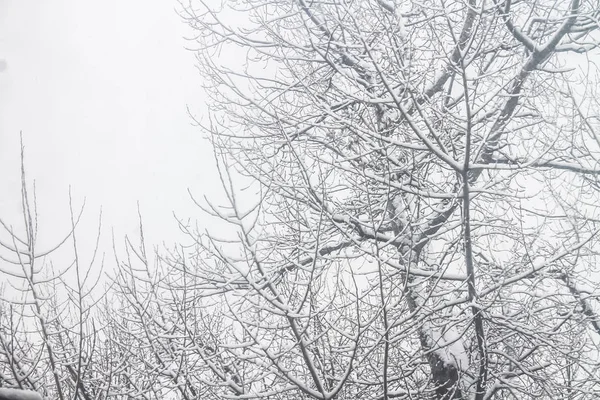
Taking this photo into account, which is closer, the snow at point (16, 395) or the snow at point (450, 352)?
the snow at point (16, 395)

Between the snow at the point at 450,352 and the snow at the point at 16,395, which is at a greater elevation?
the snow at the point at 450,352

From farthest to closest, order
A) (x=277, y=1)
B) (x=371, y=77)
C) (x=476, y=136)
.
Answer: (x=277, y=1) < (x=371, y=77) < (x=476, y=136)

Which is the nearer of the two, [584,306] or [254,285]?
[254,285]

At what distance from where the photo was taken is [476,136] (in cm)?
498

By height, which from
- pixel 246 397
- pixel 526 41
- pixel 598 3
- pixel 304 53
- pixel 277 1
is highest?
pixel 277 1

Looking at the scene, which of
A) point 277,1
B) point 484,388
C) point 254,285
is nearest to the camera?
point 254,285

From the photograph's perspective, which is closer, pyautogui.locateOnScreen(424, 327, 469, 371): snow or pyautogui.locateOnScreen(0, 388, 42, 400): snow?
pyautogui.locateOnScreen(0, 388, 42, 400): snow

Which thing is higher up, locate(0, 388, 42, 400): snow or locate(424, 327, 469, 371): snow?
locate(424, 327, 469, 371): snow

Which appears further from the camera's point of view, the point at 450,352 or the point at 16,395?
the point at 450,352

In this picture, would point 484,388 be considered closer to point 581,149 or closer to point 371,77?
point 581,149

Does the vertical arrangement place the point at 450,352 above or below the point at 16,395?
above

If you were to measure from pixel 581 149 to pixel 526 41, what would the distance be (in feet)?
4.48

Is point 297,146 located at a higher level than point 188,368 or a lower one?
higher

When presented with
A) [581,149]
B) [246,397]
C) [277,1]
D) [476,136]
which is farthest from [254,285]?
[277,1]
